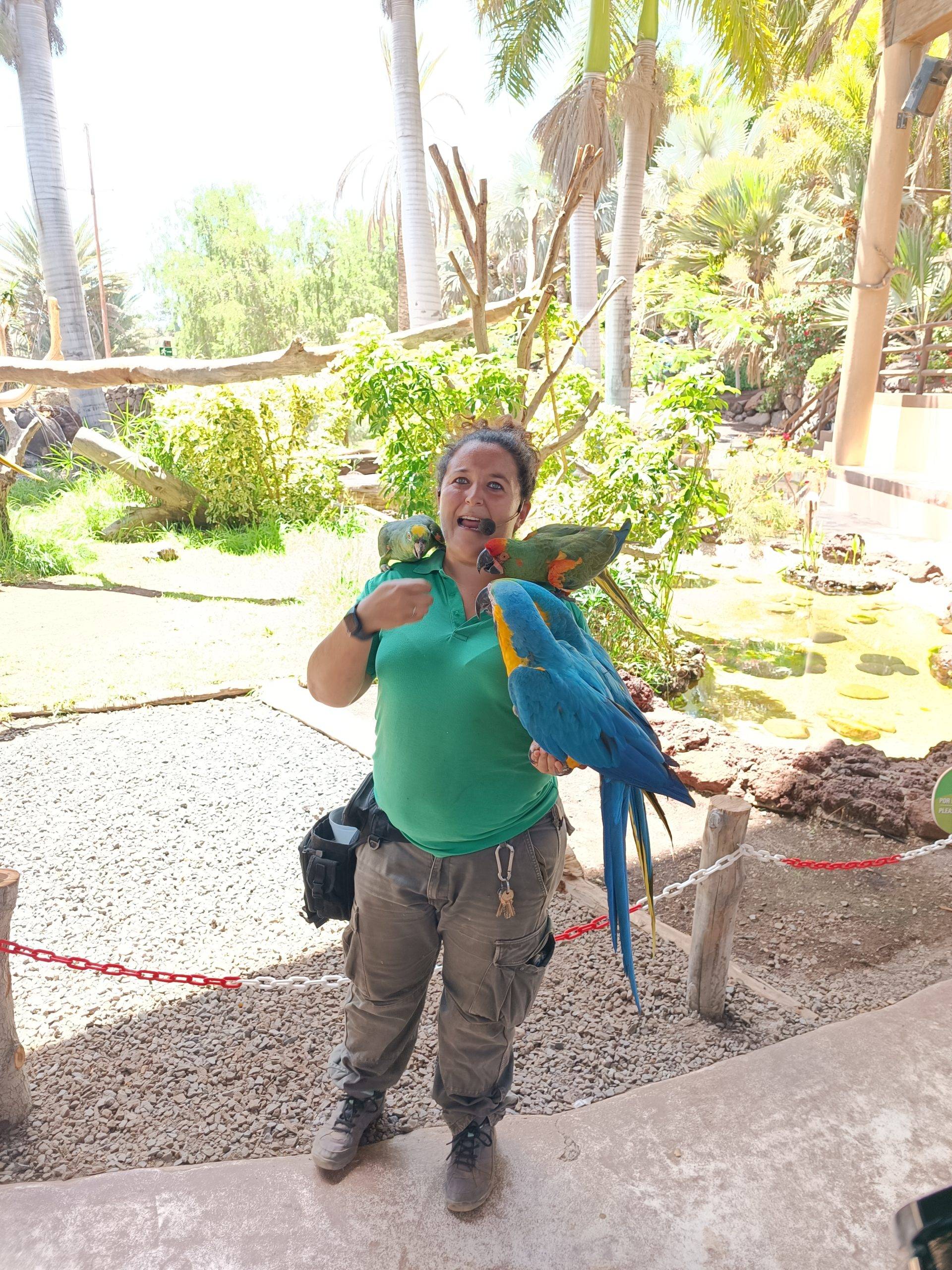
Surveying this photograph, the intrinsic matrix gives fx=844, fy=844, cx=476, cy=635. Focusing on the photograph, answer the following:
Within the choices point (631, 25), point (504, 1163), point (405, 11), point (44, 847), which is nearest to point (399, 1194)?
point (504, 1163)

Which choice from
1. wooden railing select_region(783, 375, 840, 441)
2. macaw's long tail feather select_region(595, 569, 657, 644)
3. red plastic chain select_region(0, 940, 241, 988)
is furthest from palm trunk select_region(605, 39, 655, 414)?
red plastic chain select_region(0, 940, 241, 988)

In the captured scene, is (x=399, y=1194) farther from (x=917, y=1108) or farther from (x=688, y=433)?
(x=688, y=433)

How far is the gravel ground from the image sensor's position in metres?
1.97

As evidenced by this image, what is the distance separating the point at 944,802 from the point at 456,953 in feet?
5.66

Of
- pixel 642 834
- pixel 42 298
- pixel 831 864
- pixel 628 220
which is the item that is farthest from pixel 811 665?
pixel 42 298

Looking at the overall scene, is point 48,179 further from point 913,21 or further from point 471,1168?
point 471,1168

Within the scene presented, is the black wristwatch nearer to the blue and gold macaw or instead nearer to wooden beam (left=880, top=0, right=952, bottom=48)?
the blue and gold macaw

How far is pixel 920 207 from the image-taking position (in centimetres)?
1623

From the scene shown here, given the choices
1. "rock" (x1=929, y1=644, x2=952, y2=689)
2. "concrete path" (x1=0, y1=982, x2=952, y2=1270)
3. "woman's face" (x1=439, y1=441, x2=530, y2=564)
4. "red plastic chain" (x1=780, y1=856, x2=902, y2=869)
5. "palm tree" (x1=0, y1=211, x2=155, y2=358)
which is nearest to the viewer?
"woman's face" (x1=439, y1=441, x2=530, y2=564)

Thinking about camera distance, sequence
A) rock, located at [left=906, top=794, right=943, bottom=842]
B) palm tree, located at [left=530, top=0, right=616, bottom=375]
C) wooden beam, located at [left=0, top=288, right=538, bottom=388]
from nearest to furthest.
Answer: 1. rock, located at [left=906, top=794, right=943, bottom=842]
2. wooden beam, located at [left=0, top=288, right=538, bottom=388]
3. palm tree, located at [left=530, top=0, right=616, bottom=375]

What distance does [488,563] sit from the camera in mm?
1465

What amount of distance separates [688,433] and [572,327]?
4.70 feet

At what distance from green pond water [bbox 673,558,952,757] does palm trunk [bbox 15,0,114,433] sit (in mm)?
8380

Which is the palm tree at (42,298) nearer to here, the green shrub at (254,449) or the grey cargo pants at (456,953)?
the green shrub at (254,449)
